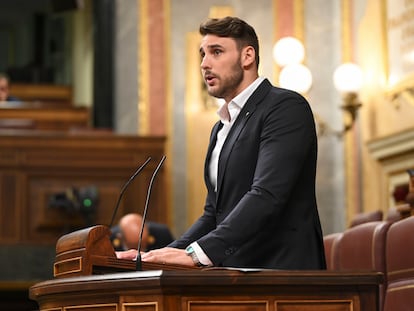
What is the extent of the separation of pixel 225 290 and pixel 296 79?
20.5 feet

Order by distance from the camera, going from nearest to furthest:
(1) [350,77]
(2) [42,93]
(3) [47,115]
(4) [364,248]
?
(4) [364,248], (1) [350,77], (3) [47,115], (2) [42,93]

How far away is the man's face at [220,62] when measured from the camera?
362cm

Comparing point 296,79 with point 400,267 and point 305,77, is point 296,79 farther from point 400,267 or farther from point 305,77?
point 400,267

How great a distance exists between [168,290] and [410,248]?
1.47 m

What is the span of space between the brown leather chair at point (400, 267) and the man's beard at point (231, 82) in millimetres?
915

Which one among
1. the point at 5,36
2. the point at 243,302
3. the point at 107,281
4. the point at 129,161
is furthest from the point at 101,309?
the point at 5,36

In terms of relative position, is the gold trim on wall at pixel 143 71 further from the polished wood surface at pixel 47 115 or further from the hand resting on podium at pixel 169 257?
the hand resting on podium at pixel 169 257

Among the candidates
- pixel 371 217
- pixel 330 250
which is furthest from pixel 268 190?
pixel 371 217

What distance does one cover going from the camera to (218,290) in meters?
2.93

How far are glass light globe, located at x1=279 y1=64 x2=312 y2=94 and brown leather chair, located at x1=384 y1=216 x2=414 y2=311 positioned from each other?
4.80m

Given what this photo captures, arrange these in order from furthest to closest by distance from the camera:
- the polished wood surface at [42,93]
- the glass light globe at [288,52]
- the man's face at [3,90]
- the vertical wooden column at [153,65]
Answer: the polished wood surface at [42,93] → the man's face at [3,90] → the vertical wooden column at [153,65] → the glass light globe at [288,52]

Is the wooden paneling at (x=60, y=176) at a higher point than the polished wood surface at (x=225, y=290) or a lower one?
higher

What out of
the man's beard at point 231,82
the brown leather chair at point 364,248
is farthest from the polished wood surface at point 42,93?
the man's beard at point 231,82

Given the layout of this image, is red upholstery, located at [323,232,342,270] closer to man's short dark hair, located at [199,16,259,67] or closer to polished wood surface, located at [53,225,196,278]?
man's short dark hair, located at [199,16,259,67]
